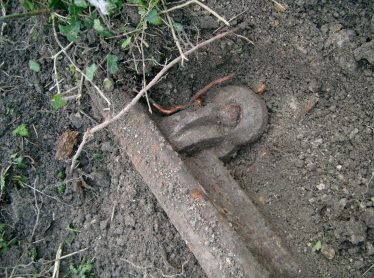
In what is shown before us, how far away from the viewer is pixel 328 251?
145 centimetres

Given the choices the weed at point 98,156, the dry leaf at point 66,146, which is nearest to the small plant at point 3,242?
the dry leaf at point 66,146

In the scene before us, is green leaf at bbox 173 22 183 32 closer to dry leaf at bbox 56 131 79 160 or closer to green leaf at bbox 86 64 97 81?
green leaf at bbox 86 64 97 81

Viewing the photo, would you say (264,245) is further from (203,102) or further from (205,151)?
(203,102)

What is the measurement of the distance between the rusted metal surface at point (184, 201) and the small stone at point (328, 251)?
A: 0.90 ft

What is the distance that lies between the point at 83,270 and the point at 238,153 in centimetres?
77

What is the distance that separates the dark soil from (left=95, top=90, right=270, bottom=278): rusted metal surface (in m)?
0.10

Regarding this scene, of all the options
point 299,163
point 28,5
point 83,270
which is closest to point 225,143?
point 299,163

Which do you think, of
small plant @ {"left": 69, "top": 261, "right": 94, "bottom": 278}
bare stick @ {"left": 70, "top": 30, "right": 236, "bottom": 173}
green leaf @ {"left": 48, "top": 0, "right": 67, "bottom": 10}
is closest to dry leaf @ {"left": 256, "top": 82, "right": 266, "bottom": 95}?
bare stick @ {"left": 70, "top": 30, "right": 236, "bottom": 173}

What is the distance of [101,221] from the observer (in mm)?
1574

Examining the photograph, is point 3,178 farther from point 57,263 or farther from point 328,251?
point 328,251

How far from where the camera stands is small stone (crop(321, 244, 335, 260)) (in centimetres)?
144

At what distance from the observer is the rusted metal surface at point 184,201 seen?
1.31 m

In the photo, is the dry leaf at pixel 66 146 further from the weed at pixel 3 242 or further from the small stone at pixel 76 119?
the weed at pixel 3 242

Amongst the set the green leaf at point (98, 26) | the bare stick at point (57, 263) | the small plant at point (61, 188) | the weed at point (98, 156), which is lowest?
the bare stick at point (57, 263)
